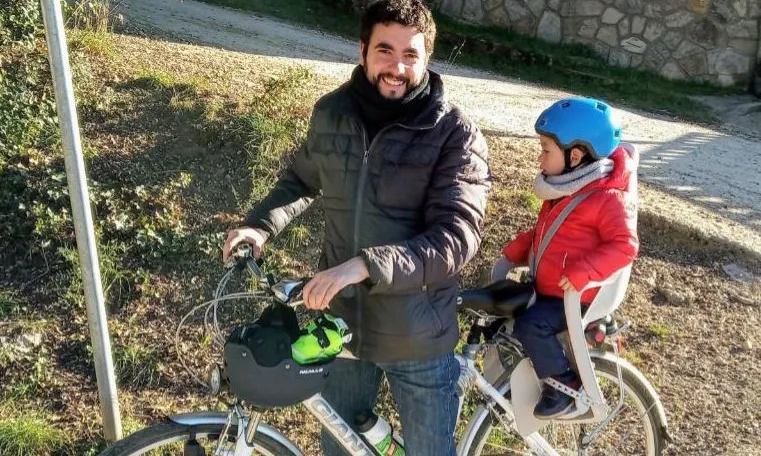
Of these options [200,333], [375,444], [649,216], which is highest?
[649,216]

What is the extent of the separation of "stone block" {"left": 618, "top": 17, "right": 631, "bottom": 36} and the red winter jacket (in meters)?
9.52

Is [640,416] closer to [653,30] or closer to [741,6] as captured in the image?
[653,30]

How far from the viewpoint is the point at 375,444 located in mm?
2600

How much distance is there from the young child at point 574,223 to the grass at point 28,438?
6.46ft

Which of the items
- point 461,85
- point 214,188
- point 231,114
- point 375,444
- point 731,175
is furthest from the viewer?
point 461,85

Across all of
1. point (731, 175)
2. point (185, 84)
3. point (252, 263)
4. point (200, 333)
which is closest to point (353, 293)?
point (252, 263)

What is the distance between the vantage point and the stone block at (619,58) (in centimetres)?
1152

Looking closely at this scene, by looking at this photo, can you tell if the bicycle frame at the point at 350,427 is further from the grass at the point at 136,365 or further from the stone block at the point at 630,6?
the stone block at the point at 630,6

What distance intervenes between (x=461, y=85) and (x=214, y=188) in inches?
186

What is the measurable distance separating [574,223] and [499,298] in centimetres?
37

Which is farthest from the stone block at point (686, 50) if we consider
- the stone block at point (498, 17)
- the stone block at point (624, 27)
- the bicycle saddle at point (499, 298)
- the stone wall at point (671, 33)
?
the bicycle saddle at point (499, 298)

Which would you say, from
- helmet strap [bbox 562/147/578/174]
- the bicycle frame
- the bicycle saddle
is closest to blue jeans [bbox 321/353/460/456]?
the bicycle frame

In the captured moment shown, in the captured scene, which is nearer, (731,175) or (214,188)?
(214,188)

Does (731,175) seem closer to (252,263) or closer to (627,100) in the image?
(627,100)
